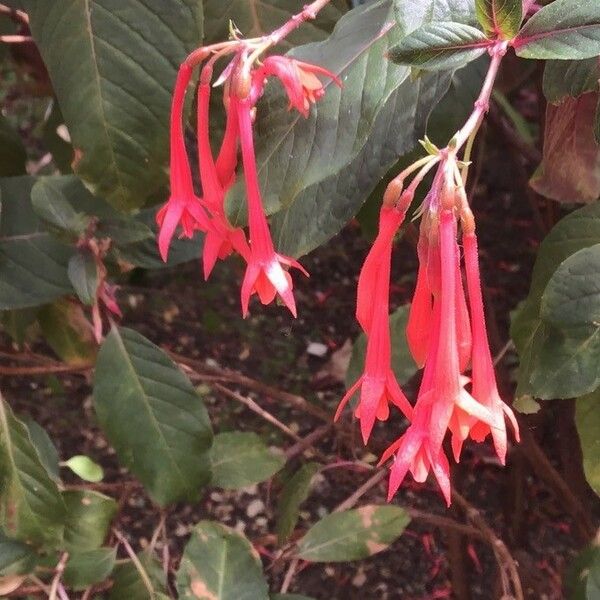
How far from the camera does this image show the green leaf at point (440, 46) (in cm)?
34

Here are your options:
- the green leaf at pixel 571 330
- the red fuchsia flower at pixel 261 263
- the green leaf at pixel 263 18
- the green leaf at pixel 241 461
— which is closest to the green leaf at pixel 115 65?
the green leaf at pixel 263 18

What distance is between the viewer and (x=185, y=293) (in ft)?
4.57

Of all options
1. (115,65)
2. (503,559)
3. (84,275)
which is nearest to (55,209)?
(84,275)

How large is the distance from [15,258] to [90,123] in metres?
0.22

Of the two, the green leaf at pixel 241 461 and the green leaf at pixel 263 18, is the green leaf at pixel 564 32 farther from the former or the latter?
the green leaf at pixel 241 461

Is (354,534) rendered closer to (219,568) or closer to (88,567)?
(219,568)

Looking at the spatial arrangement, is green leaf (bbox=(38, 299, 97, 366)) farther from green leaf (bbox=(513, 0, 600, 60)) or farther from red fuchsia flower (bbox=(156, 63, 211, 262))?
green leaf (bbox=(513, 0, 600, 60))

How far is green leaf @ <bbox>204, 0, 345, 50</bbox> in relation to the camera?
55 cm

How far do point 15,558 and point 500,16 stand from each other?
1.89 feet

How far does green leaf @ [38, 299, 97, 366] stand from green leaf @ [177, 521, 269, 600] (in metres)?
0.24

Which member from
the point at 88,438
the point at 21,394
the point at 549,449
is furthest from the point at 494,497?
the point at 21,394

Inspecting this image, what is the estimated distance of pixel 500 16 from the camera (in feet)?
1.14

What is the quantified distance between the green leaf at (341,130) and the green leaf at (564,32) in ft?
0.16

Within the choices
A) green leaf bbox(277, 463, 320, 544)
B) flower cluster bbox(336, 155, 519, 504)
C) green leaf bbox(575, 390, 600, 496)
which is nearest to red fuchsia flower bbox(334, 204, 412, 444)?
flower cluster bbox(336, 155, 519, 504)
